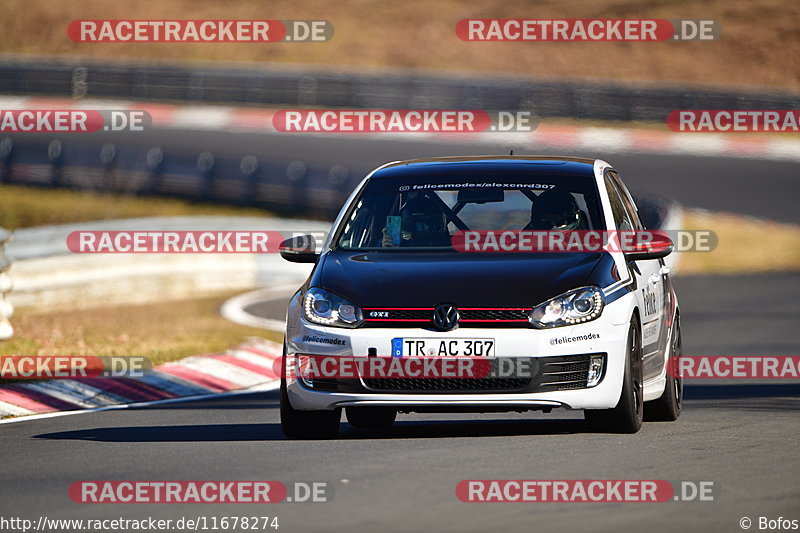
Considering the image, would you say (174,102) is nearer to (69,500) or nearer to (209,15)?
(209,15)

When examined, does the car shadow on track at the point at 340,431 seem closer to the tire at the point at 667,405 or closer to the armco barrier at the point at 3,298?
the tire at the point at 667,405

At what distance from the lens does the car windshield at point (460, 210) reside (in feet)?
30.1

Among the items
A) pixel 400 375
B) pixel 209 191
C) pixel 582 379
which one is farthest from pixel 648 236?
pixel 209 191

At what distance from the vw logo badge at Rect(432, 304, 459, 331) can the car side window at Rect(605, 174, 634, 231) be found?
5.14ft

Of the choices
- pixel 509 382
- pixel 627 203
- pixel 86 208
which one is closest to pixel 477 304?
pixel 509 382

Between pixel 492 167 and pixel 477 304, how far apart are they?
1572 mm

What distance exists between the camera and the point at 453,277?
8.46 m

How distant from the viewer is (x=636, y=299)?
345 inches

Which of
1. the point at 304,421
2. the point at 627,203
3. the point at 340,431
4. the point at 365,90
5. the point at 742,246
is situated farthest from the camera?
the point at 365,90

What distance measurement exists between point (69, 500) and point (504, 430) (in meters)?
3.07

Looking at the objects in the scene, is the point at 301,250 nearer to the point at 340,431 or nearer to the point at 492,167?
the point at 340,431

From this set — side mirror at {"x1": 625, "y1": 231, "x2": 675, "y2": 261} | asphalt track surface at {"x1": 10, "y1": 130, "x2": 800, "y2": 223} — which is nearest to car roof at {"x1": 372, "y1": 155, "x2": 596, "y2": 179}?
side mirror at {"x1": 625, "y1": 231, "x2": 675, "y2": 261}

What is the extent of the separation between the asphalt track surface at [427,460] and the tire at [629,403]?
0.27 feet

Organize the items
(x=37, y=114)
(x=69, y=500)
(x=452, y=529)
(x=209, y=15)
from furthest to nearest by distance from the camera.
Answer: (x=209, y=15)
(x=37, y=114)
(x=69, y=500)
(x=452, y=529)
